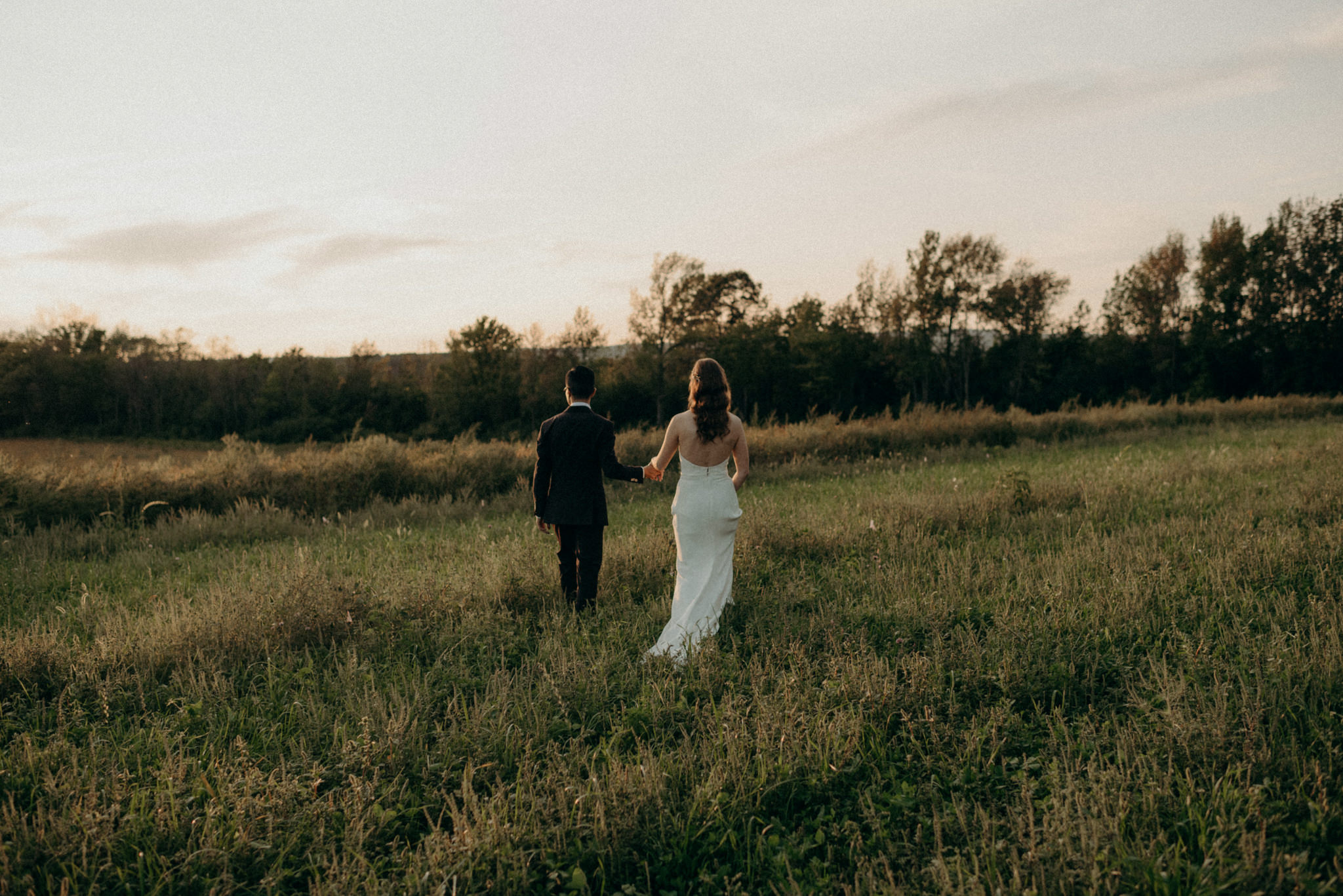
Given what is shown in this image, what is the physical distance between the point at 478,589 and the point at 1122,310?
66.3 metres

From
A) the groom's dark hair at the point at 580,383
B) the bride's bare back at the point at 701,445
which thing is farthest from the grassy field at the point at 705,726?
the groom's dark hair at the point at 580,383

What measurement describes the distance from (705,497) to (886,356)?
5323 cm

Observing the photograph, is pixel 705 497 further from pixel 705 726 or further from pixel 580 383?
pixel 705 726

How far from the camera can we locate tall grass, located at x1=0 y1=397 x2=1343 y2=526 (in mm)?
12500

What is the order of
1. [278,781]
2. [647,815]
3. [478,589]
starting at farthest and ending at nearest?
[478,589] < [278,781] < [647,815]

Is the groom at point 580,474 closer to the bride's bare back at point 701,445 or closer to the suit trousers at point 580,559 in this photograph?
the suit trousers at point 580,559

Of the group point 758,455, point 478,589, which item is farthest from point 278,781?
point 758,455

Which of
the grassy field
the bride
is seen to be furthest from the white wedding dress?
the grassy field

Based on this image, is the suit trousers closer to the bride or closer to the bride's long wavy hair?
the bride

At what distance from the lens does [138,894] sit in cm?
304

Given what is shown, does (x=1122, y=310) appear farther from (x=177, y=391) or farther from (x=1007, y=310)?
(x=177, y=391)

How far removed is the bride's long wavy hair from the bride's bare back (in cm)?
6

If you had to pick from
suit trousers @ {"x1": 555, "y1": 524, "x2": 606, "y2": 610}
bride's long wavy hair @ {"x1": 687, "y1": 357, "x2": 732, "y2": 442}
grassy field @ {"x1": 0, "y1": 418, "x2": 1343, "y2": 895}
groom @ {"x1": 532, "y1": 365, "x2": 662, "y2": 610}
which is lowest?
grassy field @ {"x1": 0, "y1": 418, "x2": 1343, "y2": 895}

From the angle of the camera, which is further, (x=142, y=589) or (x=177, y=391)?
(x=177, y=391)
